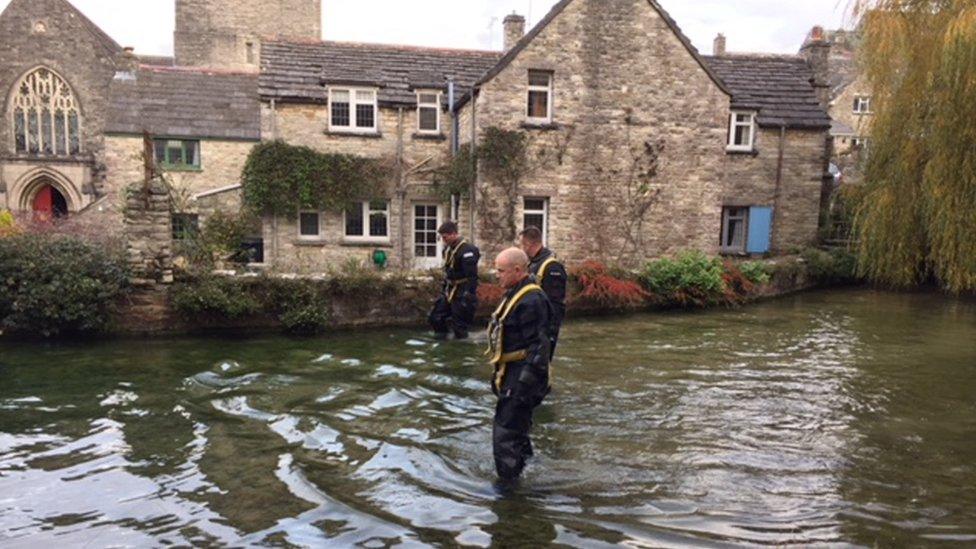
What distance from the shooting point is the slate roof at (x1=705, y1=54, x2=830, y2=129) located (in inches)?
918

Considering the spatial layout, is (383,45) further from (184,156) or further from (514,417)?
(514,417)

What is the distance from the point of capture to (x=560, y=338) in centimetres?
1352

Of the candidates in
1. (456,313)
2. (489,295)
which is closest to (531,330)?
(456,313)

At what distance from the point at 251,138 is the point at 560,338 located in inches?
600

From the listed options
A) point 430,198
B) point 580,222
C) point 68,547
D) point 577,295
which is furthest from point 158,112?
point 68,547

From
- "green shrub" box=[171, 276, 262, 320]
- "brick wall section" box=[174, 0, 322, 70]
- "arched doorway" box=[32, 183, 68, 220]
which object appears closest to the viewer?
"green shrub" box=[171, 276, 262, 320]

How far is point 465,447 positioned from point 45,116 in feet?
104

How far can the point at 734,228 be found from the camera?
24.1 metres

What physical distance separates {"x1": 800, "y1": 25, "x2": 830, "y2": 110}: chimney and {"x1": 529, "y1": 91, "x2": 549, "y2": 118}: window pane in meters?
11.3

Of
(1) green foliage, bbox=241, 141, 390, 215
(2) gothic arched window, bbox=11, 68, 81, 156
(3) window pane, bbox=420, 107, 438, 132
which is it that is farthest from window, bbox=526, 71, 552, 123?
(2) gothic arched window, bbox=11, 68, 81, 156

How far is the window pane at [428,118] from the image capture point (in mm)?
22500

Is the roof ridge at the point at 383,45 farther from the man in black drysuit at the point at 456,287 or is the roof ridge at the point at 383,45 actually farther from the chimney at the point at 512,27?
the man in black drysuit at the point at 456,287

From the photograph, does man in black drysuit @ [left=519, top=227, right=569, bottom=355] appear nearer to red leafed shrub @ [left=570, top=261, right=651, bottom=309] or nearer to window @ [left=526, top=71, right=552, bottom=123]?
red leafed shrub @ [left=570, top=261, right=651, bottom=309]

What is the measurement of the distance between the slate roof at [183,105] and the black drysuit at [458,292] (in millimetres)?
14099
